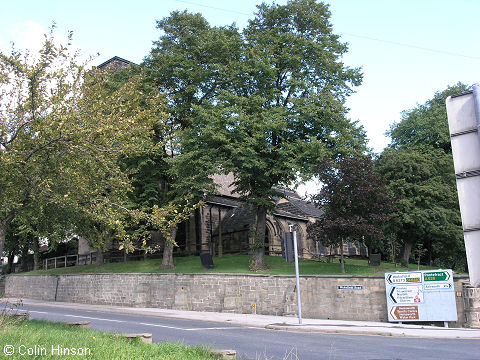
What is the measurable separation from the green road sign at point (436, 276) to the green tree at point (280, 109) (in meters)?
8.25

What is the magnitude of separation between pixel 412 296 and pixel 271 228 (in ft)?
69.6

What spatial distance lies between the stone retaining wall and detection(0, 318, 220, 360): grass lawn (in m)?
12.0

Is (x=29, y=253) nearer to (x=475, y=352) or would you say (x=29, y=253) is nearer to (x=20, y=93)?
(x=20, y=93)

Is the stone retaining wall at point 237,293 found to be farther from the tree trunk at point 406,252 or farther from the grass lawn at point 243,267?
the tree trunk at point 406,252

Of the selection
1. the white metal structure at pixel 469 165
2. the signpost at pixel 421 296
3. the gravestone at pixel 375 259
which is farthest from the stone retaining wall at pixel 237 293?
the white metal structure at pixel 469 165

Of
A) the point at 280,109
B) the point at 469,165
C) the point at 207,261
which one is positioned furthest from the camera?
the point at 207,261

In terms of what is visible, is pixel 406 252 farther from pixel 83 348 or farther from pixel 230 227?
pixel 83 348

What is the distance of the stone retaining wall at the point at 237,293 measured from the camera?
1870 centimetres

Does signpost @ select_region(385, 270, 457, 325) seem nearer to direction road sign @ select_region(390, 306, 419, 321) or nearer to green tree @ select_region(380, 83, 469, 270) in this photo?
direction road sign @ select_region(390, 306, 419, 321)

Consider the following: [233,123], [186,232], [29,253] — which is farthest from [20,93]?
[29,253]

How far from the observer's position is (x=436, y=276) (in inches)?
667

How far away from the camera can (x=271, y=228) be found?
125 ft

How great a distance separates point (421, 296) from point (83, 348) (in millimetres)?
13848

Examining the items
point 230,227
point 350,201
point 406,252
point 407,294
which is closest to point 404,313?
point 407,294
